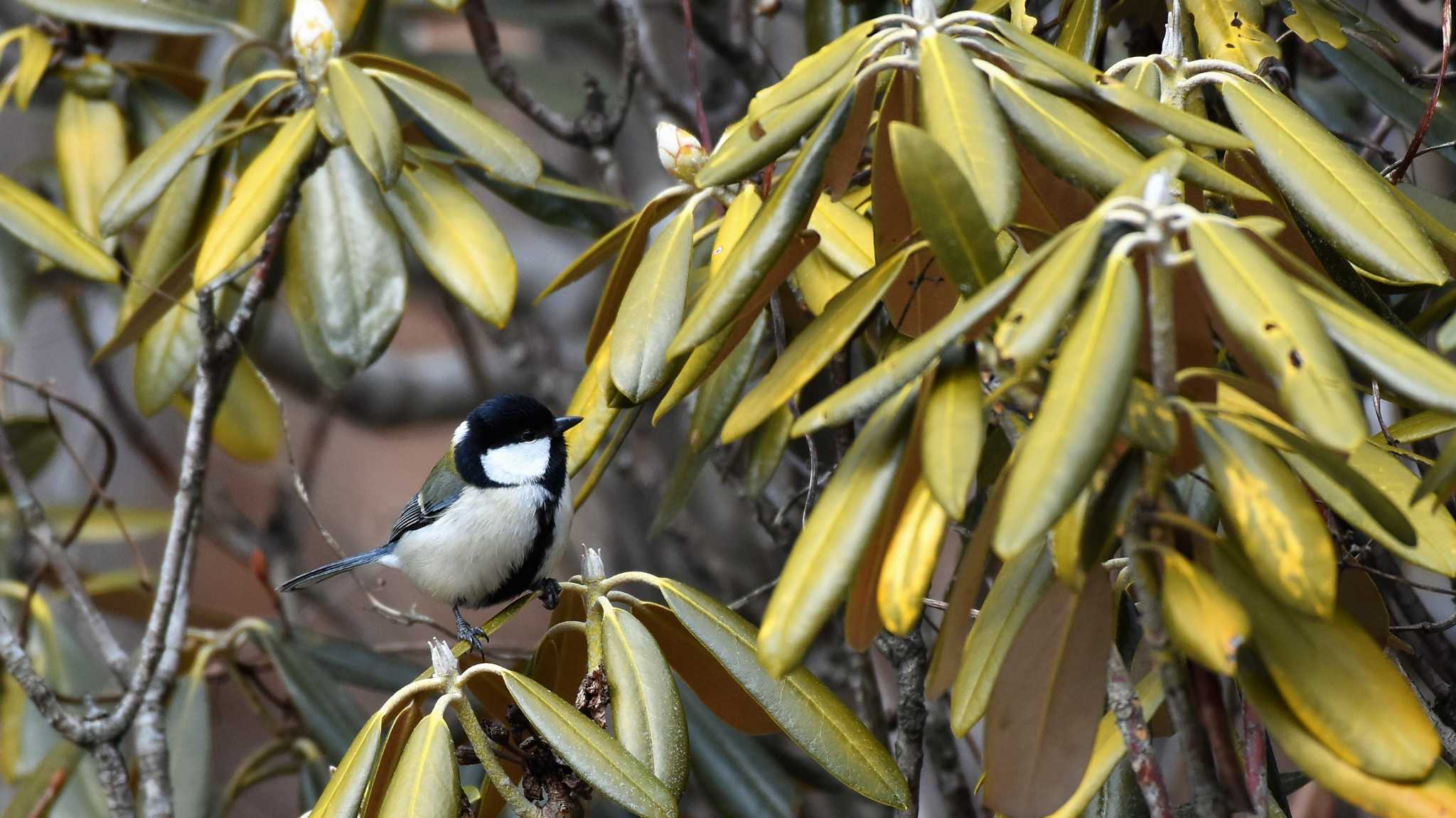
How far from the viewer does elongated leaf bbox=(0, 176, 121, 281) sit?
204 centimetres

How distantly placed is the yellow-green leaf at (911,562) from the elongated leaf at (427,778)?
1.61 ft

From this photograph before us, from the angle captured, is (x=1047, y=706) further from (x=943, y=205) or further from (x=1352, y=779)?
(x=943, y=205)

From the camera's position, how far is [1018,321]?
900mm

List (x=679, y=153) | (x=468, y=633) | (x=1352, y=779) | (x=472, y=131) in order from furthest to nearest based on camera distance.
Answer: (x=468, y=633) < (x=472, y=131) < (x=679, y=153) < (x=1352, y=779)

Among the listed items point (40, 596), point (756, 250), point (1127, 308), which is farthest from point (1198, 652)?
point (40, 596)

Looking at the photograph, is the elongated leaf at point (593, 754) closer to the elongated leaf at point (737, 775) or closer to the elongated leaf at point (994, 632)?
the elongated leaf at point (994, 632)

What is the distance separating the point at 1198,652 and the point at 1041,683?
0.85 ft

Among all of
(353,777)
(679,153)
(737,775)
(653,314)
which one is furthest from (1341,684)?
(737,775)

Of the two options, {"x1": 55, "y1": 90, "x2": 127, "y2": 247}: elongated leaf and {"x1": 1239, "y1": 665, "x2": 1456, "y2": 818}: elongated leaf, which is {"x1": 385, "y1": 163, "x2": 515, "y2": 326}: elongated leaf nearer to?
{"x1": 55, "y1": 90, "x2": 127, "y2": 247}: elongated leaf

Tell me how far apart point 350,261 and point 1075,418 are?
4.90 feet

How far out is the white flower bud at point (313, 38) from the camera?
1860 mm

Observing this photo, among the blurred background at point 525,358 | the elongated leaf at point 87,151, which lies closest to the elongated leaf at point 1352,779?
the blurred background at point 525,358

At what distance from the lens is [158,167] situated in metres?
1.87

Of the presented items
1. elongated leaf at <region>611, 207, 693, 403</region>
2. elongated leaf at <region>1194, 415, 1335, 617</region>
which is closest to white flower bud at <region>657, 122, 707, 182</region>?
elongated leaf at <region>611, 207, 693, 403</region>
